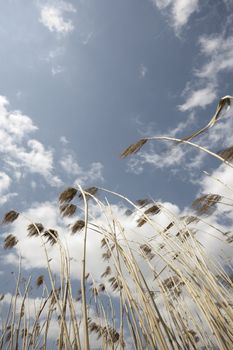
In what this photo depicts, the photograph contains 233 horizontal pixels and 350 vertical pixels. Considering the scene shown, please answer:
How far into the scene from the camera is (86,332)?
1.17 metres

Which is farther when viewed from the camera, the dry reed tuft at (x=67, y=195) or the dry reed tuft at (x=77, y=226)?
the dry reed tuft at (x=77, y=226)

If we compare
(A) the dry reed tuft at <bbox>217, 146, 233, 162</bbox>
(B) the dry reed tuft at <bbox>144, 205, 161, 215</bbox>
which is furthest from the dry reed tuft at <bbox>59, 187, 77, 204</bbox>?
(A) the dry reed tuft at <bbox>217, 146, 233, 162</bbox>

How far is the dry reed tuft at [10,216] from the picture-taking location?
3119 millimetres

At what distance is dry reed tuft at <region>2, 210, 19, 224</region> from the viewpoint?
10.2 feet

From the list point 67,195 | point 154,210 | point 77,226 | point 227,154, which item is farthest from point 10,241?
point 227,154

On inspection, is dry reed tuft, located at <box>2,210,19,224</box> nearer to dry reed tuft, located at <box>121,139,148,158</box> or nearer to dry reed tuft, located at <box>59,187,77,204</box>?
dry reed tuft, located at <box>59,187,77,204</box>

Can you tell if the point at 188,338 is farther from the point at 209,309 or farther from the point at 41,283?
the point at 41,283

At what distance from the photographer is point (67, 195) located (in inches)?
93.4

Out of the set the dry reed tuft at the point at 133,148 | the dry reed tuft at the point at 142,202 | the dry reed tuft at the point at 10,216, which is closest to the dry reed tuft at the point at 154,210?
the dry reed tuft at the point at 142,202

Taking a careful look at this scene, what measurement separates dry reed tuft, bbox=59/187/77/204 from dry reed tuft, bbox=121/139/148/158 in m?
0.53

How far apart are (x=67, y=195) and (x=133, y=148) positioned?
699mm

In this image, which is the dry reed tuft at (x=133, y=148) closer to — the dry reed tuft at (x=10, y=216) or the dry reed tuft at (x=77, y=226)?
the dry reed tuft at (x=77, y=226)

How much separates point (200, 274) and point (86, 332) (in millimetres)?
1157

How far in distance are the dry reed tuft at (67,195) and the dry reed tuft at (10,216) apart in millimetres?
1014
